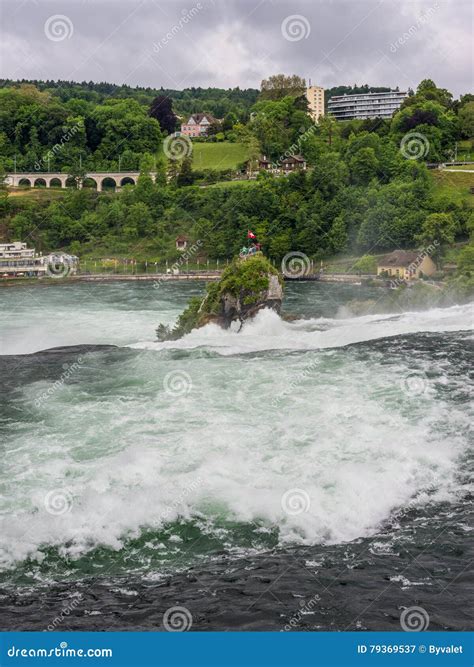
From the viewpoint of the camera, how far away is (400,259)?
269ft

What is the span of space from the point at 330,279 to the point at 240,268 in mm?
38469

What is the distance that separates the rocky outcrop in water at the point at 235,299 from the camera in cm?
5056

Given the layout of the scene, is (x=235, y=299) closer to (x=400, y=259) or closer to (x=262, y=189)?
(x=400, y=259)

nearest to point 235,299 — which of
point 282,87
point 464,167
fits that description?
point 464,167

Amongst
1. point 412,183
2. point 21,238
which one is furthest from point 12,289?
point 412,183

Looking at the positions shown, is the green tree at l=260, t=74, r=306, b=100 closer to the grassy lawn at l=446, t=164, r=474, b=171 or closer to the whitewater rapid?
the grassy lawn at l=446, t=164, r=474, b=171

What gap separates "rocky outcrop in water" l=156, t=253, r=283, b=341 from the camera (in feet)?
166

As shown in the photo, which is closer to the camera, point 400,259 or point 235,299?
point 235,299

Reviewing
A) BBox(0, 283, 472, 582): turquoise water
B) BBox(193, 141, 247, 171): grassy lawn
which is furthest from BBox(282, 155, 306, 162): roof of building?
BBox(0, 283, 472, 582): turquoise water

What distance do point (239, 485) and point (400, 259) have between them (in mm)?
60641

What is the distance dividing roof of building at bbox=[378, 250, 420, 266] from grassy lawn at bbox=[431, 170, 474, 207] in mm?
19198

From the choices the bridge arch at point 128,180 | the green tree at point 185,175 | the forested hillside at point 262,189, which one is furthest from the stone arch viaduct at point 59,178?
the green tree at point 185,175

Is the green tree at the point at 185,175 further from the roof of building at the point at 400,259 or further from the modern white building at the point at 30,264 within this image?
the roof of building at the point at 400,259

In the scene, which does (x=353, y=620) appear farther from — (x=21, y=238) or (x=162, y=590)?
(x=21, y=238)
